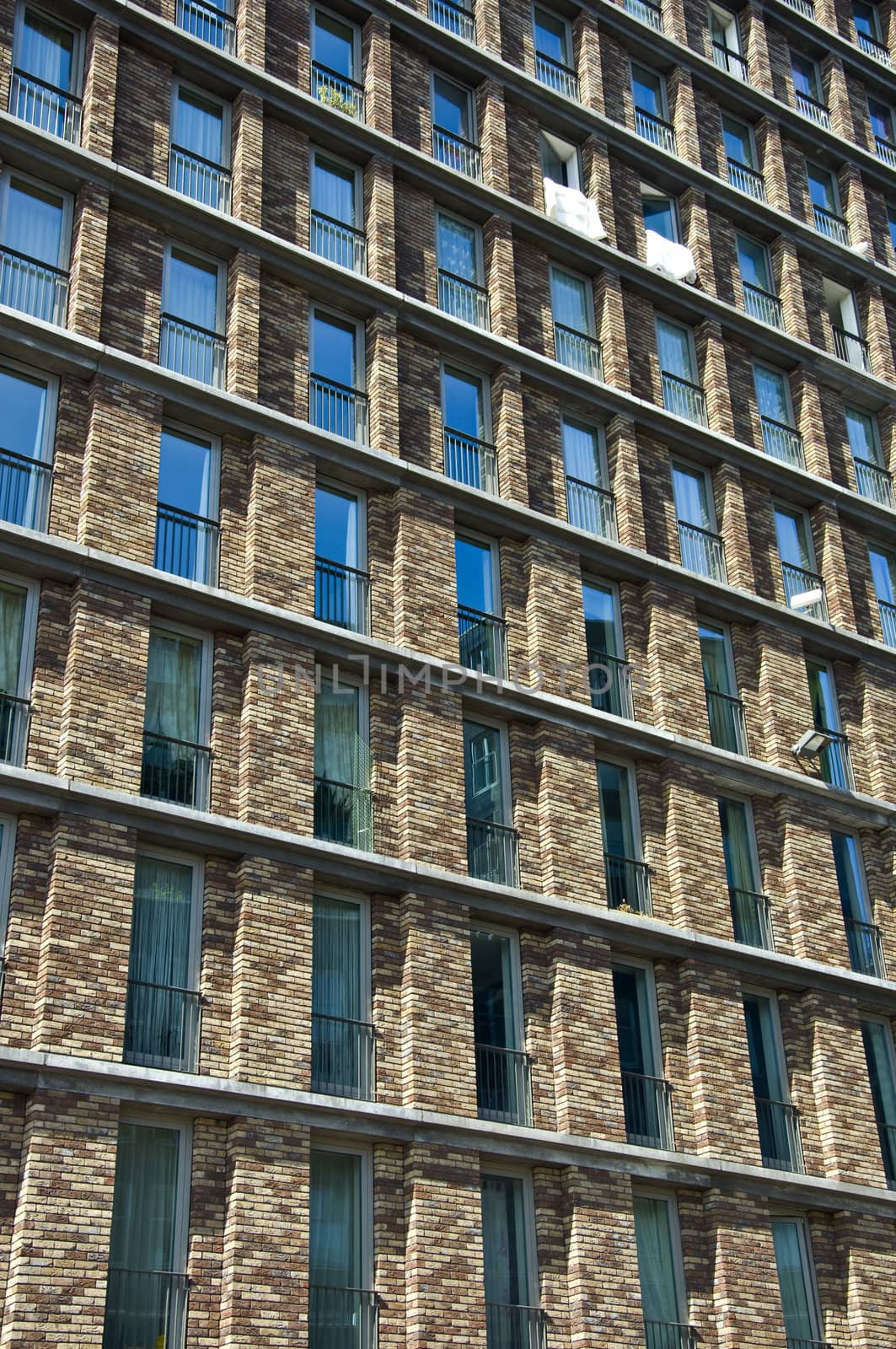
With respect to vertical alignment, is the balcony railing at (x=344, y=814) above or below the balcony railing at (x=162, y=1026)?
above

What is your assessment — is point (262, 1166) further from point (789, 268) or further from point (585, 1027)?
point (789, 268)

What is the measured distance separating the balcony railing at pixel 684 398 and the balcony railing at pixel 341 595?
8324mm

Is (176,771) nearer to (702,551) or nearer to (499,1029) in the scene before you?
(499,1029)

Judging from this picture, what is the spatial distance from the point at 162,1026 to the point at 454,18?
64.1 feet

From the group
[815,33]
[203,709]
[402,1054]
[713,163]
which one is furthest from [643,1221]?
[815,33]

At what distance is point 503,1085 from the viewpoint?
22.2 meters

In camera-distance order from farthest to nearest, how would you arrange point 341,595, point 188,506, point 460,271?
point 460,271
point 341,595
point 188,506

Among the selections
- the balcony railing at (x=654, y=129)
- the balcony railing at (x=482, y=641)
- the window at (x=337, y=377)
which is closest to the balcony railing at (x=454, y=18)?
the balcony railing at (x=654, y=129)

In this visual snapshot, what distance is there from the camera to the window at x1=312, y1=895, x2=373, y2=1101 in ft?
68.4

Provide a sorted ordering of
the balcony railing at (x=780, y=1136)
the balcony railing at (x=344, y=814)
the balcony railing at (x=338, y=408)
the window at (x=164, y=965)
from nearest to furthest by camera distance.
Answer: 1. the window at (x=164, y=965)
2. the balcony railing at (x=344, y=814)
3. the balcony railing at (x=780, y=1136)
4. the balcony railing at (x=338, y=408)

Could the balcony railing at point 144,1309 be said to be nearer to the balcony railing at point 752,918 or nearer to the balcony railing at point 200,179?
the balcony railing at point 752,918

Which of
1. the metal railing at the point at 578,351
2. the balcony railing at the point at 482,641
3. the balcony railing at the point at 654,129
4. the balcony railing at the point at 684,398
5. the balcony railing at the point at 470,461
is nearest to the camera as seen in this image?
the balcony railing at the point at 482,641

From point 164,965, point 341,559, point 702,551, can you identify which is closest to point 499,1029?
point 164,965

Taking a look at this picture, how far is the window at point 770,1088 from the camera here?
966 inches
